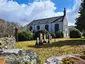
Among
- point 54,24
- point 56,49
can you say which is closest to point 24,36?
point 56,49

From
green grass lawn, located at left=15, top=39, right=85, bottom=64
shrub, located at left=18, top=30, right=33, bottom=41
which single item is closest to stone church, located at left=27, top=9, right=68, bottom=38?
shrub, located at left=18, top=30, right=33, bottom=41

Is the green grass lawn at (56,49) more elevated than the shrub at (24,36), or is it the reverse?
the shrub at (24,36)

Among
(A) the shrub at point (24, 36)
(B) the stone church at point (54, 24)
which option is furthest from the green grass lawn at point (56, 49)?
(B) the stone church at point (54, 24)

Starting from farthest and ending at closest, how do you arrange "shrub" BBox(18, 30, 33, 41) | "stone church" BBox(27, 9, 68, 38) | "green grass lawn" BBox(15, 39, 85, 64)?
"stone church" BBox(27, 9, 68, 38), "shrub" BBox(18, 30, 33, 41), "green grass lawn" BBox(15, 39, 85, 64)

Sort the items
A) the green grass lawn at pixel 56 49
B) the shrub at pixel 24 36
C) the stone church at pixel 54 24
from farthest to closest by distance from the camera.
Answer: the stone church at pixel 54 24 → the shrub at pixel 24 36 → the green grass lawn at pixel 56 49

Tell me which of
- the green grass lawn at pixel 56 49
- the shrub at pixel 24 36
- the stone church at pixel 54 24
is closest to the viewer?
the green grass lawn at pixel 56 49

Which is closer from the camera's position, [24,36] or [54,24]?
[24,36]

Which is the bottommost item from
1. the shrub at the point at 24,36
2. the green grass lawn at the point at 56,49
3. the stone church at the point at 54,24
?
the green grass lawn at the point at 56,49

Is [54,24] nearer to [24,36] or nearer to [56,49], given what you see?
[24,36]

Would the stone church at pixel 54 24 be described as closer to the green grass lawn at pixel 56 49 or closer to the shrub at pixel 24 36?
the shrub at pixel 24 36

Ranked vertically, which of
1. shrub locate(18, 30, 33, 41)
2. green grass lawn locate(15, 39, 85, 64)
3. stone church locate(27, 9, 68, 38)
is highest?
stone church locate(27, 9, 68, 38)

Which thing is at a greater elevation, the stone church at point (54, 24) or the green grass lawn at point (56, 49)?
the stone church at point (54, 24)

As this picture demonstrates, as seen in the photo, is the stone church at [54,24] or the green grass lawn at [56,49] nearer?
the green grass lawn at [56,49]

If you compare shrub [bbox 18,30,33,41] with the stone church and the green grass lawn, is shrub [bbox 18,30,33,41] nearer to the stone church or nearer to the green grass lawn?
the green grass lawn
